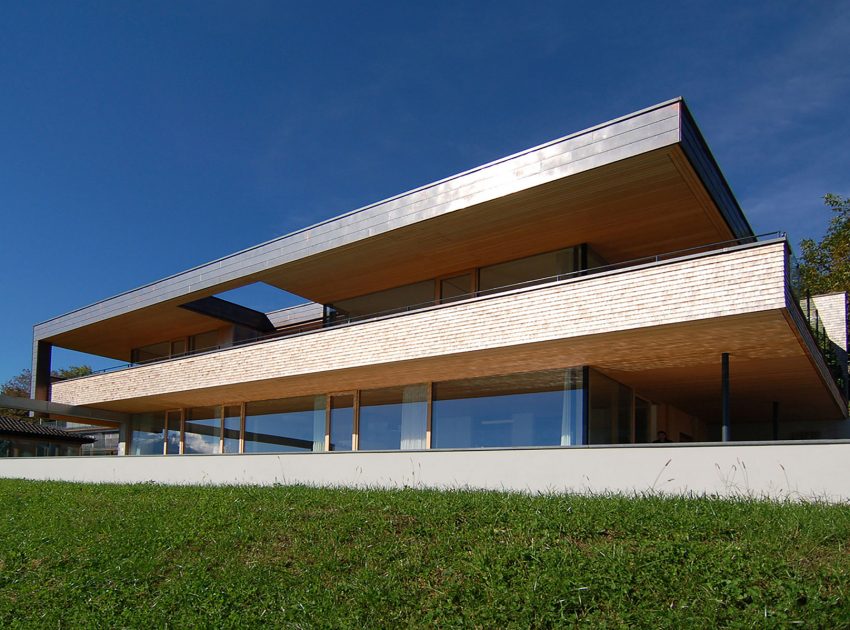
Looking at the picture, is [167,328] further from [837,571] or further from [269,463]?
[837,571]

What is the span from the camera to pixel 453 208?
13898 mm

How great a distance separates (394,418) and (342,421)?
2024 mm

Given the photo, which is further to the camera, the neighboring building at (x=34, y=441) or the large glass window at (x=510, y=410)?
the neighboring building at (x=34, y=441)

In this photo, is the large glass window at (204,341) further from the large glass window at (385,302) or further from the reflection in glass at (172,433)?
the large glass window at (385,302)

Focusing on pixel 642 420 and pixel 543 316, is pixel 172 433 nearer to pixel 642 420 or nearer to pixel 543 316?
pixel 642 420

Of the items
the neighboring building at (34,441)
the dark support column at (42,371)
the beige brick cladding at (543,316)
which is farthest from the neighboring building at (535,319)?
the neighboring building at (34,441)

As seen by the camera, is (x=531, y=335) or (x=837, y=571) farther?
(x=531, y=335)

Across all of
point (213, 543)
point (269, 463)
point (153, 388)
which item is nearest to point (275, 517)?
point (213, 543)

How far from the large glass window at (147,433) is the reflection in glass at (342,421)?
9.61 m

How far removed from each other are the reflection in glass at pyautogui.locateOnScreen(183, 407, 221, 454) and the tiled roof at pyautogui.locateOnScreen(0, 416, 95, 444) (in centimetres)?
783

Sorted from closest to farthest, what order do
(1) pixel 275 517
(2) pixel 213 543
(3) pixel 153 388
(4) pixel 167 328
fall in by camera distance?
(2) pixel 213 543 < (1) pixel 275 517 < (3) pixel 153 388 < (4) pixel 167 328

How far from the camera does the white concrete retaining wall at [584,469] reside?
9227 mm

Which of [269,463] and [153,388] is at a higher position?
[153,388]

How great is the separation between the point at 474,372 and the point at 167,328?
14.4 metres
